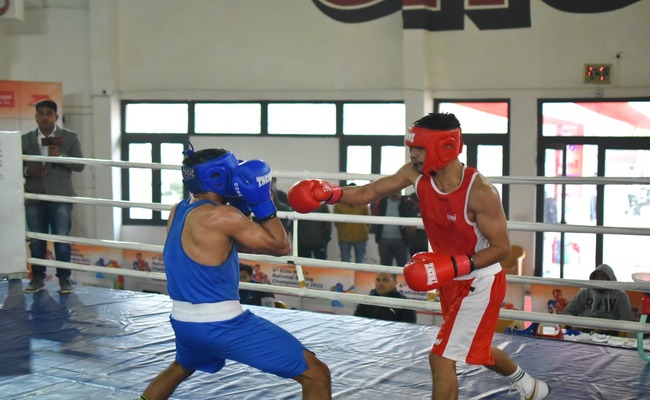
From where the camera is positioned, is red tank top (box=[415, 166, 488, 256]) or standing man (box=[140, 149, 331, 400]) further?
red tank top (box=[415, 166, 488, 256])

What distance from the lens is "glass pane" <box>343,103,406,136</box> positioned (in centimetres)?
960

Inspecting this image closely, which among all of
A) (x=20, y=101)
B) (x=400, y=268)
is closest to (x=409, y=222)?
(x=400, y=268)

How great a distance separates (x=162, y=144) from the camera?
10.7 meters

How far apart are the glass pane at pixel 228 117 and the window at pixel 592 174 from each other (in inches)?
144

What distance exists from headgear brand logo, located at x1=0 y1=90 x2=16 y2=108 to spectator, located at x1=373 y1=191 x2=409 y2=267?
466 cm

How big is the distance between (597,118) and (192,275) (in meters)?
7.48

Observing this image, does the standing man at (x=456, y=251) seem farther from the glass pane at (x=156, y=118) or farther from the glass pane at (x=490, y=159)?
the glass pane at (x=156, y=118)

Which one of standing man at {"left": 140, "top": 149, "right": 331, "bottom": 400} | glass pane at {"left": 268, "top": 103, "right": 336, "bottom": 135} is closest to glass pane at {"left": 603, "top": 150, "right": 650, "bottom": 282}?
glass pane at {"left": 268, "top": 103, "right": 336, "bottom": 135}

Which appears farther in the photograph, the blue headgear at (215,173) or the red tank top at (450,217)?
the red tank top at (450,217)

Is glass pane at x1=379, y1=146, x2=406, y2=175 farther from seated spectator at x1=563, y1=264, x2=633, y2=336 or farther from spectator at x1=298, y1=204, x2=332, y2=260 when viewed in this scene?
seated spectator at x1=563, y1=264, x2=633, y2=336

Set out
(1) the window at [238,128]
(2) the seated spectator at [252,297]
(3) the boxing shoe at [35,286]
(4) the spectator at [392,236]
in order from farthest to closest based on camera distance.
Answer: (1) the window at [238,128]
(4) the spectator at [392,236]
(2) the seated spectator at [252,297]
(3) the boxing shoe at [35,286]

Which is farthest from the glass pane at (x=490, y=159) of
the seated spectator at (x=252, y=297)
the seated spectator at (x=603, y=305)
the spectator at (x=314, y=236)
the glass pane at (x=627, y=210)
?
the seated spectator at (x=603, y=305)

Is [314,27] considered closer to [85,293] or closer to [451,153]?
[85,293]

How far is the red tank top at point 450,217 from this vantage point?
→ 101 inches
